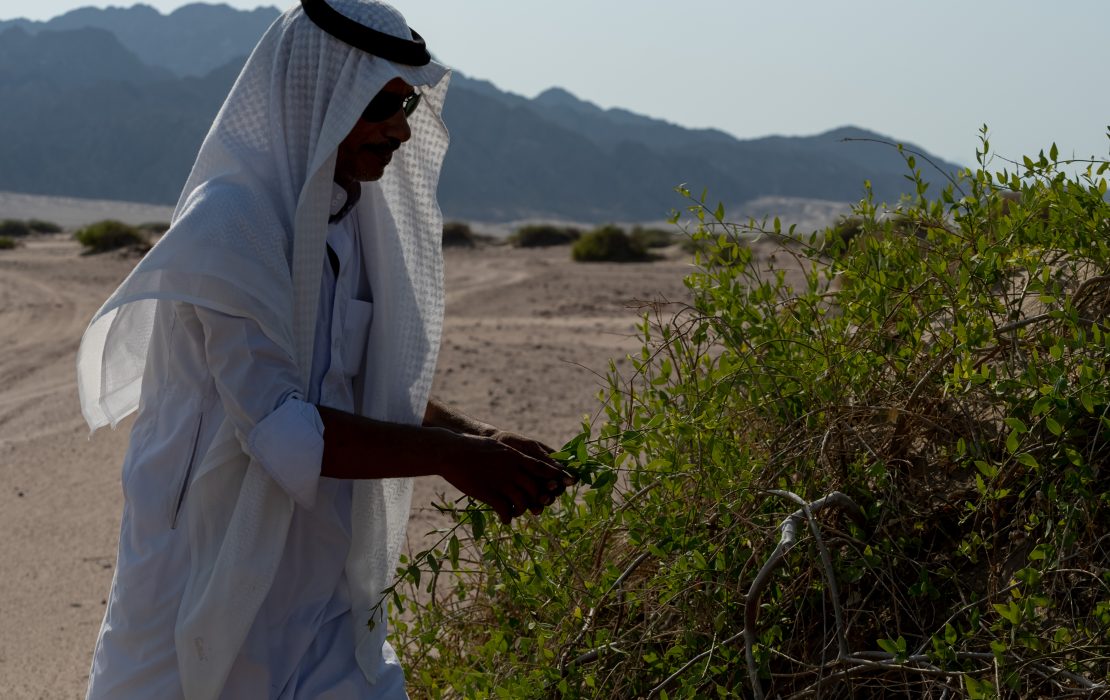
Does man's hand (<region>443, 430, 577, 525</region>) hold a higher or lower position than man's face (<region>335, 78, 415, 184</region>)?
lower

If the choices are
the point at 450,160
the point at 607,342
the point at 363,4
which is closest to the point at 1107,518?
the point at 363,4

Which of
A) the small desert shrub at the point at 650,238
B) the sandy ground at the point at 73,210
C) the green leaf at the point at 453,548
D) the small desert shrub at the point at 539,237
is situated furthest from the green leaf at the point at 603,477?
the sandy ground at the point at 73,210

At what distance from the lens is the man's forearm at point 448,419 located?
2398mm

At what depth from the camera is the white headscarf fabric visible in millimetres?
1974

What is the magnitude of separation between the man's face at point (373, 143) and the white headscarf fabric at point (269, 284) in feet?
0.14

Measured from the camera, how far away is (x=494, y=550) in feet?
8.07

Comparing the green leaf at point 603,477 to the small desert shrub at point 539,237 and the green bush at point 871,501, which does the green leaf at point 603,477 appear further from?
the small desert shrub at point 539,237

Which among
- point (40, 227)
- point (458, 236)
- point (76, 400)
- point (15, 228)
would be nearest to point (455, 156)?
point (40, 227)

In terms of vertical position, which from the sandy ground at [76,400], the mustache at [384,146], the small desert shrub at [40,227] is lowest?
the small desert shrub at [40,227]

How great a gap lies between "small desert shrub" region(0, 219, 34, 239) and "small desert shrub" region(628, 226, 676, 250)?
16861 millimetres

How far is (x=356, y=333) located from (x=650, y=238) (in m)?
24.8

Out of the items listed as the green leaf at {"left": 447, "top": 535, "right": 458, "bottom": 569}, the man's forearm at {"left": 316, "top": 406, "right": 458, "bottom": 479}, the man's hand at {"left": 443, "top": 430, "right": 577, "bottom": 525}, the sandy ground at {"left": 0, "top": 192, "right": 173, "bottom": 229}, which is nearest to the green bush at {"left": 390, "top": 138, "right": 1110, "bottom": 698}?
the green leaf at {"left": 447, "top": 535, "right": 458, "bottom": 569}

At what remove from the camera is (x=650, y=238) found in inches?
1054

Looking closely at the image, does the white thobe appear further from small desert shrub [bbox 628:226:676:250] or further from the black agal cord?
small desert shrub [bbox 628:226:676:250]
